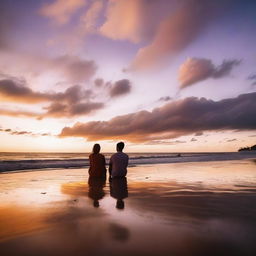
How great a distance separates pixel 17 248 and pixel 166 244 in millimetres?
1997

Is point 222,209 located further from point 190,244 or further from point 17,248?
point 17,248

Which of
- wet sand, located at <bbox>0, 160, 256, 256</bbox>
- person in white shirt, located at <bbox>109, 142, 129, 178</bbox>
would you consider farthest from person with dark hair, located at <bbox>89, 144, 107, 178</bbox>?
wet sand, located at <bbox>0, 160, 256, 256</bbox>

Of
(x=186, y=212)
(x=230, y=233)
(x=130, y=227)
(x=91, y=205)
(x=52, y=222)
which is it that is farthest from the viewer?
(x=91, y=205)

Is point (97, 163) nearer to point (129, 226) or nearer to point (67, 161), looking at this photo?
point (129, 226)

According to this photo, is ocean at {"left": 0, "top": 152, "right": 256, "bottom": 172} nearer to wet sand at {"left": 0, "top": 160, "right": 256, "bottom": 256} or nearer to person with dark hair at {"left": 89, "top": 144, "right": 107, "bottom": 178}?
person with dark hair at {"left": 89, "top": 144, "right": 107, "bottom": 178}

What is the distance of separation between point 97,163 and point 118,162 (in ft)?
4.21

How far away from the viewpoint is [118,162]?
10.5m

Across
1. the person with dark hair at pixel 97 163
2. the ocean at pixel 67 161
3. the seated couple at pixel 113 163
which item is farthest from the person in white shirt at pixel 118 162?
the ocean at pixel 67 161

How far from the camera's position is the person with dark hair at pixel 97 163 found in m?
11.1

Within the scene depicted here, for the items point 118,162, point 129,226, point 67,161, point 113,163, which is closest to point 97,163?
point 113,163

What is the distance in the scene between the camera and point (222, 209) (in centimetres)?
533

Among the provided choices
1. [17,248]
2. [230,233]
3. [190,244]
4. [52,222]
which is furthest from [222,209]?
[17,248]

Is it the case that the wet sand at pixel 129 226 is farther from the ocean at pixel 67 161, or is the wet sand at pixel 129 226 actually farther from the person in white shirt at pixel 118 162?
the ocean at pixel 67 161

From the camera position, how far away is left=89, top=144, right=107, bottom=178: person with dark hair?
1107cm
